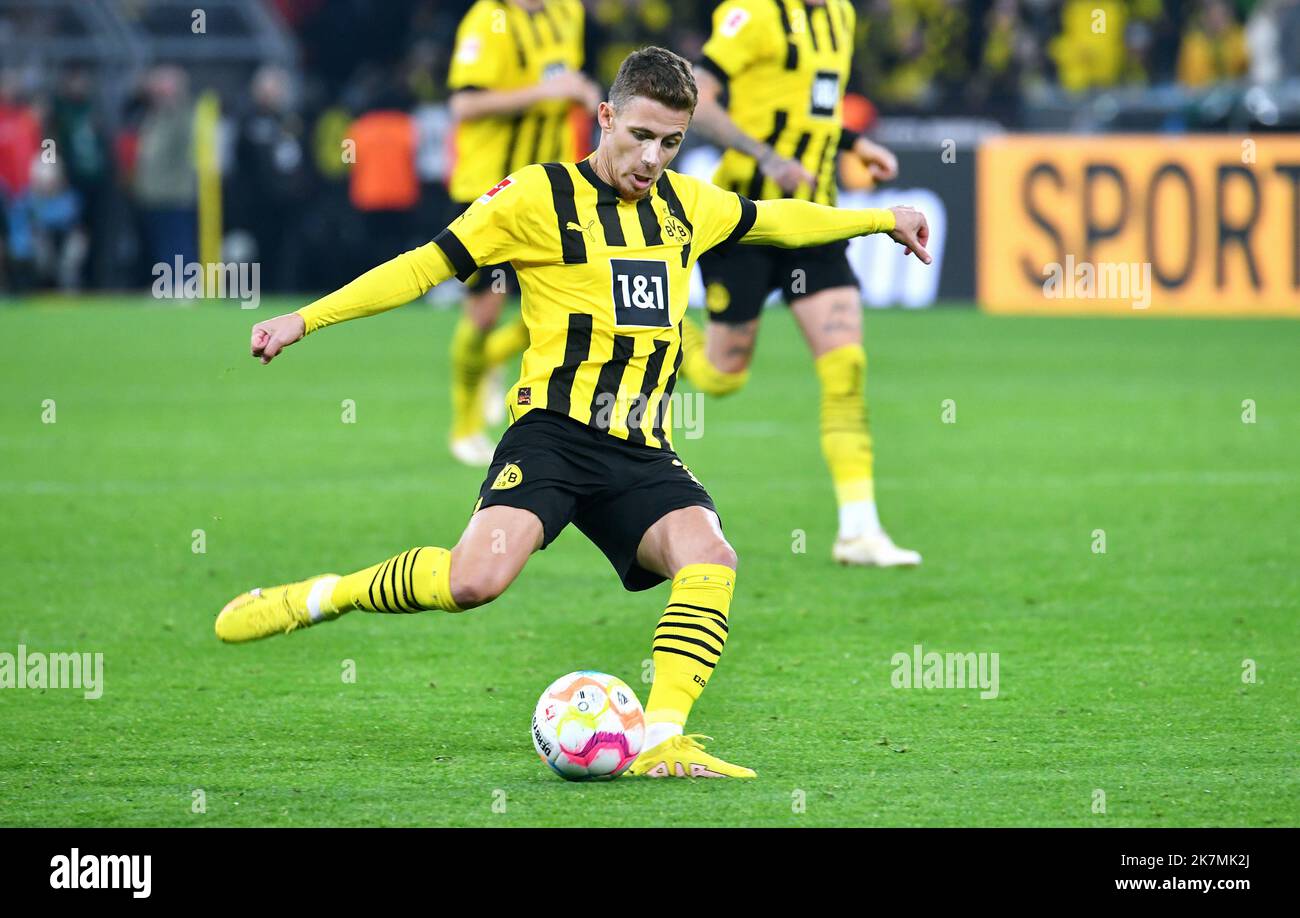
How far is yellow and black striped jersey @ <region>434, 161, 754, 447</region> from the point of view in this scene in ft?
17.3

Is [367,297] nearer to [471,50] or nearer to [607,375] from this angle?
[607,375]

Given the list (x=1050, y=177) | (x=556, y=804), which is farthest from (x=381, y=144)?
(x=556, y=804)

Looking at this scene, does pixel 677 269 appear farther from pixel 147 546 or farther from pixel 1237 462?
pixel 1237 462

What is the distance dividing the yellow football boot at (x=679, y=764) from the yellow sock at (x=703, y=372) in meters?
3.21

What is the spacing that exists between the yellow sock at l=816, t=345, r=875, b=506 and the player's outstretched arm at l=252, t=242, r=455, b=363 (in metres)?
2.99

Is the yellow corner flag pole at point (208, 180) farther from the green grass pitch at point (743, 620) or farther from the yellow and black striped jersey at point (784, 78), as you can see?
the yellow and black striped jersey at point (784, 78)

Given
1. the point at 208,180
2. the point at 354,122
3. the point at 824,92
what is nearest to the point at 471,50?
the point at 824,92

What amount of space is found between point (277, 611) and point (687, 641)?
1.14 m

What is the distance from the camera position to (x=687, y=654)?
4996 millimetres

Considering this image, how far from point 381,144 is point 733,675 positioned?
16.1m

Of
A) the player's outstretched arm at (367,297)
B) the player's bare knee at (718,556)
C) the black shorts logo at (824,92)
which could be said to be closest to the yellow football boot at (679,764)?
the player's bare knee at (718,556)

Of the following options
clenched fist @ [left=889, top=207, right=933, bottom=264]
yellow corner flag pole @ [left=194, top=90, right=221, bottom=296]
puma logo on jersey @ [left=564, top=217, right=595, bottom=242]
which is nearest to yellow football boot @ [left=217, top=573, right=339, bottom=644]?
puma logo on jersey @ [left=564, top=217, right=595, bottom=242]
